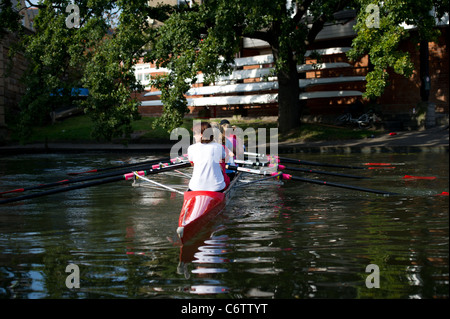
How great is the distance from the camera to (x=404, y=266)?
6.30 m

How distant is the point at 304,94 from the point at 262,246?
2240cm

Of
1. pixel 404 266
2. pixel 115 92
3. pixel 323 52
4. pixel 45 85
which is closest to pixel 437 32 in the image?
pixel 323 52

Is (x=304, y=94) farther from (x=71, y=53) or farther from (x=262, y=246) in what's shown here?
(x=262, y=246)

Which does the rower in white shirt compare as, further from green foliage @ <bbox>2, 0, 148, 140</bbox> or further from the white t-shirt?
green foliage @ <bbox>2, 0, 148, 140</bbox>

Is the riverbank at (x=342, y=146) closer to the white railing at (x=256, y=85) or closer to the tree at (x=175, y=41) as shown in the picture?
Result: the tree at (x=175, y=41)

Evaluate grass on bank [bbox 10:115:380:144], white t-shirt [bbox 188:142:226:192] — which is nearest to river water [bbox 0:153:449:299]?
white t-shirt [bbox 188:142:226:192]

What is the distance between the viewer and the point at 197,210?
8.67 meters

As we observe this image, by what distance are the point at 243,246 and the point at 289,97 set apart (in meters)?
18.3

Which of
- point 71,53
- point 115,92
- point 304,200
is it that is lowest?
point 304,200

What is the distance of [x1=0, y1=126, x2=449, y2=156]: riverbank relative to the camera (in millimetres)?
21094

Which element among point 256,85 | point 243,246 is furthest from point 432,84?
point 243,246

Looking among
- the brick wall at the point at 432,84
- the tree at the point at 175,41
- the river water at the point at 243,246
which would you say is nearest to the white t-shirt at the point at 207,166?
the river water at the point at 243,246

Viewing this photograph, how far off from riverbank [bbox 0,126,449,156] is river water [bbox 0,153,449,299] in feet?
25.5

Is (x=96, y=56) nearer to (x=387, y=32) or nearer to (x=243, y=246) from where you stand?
(x=387, y=32)
